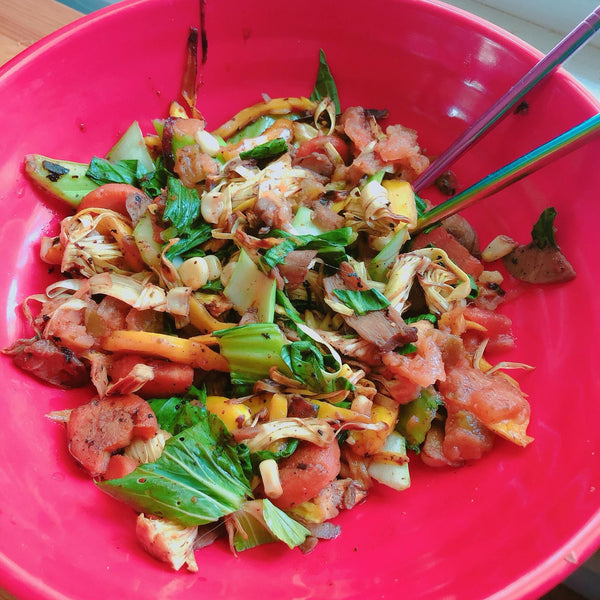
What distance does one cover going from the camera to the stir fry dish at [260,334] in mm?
1674

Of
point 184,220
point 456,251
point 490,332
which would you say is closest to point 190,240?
point 184,220

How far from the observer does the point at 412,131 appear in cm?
234

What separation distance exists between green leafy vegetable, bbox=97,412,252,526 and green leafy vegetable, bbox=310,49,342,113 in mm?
1600

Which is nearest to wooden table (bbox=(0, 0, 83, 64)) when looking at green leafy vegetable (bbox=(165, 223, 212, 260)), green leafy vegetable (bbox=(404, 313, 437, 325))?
green leafy vegetable (bbox=(165, 223, 212, 260))

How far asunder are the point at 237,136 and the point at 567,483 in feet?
6.17

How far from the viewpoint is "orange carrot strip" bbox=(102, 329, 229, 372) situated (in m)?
1.79

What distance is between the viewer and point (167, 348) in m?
1.79

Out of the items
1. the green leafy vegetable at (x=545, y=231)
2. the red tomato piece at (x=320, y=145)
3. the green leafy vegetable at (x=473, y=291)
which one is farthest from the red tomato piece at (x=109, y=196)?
the green leafy vegetable at (x=545, y=231)

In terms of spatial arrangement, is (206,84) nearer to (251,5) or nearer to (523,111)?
(251,5)

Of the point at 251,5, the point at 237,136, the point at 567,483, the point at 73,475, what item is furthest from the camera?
the point at 237,136

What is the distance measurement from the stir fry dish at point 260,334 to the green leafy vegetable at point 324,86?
1.11 ft

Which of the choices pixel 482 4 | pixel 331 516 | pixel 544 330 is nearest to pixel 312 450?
pixel 331 516

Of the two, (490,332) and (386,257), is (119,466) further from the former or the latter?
(490,332)

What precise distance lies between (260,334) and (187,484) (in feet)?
1.66
